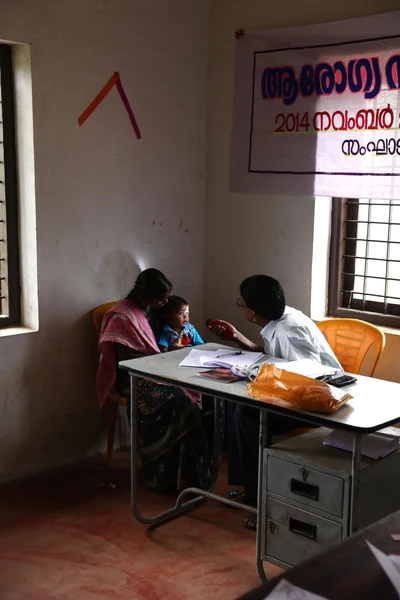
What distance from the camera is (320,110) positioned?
4.08 metres

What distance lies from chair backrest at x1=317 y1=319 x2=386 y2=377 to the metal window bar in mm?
295

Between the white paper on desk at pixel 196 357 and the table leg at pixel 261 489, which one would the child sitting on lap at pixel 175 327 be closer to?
the white paper on desk at pixel 196 357

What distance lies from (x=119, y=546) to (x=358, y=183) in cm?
223

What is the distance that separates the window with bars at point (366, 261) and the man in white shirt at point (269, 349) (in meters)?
0.78

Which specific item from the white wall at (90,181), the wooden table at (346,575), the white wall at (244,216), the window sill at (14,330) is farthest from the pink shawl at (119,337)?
the wooden table at (346,575)

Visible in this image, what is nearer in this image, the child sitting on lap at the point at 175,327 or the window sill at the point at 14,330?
the window sill at the point at 14,330

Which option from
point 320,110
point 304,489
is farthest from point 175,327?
point 304,489

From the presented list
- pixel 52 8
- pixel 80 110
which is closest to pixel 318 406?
pixel 80 110

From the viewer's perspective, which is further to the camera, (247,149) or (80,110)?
(247,149)

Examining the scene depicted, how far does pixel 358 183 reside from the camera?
13.0ft

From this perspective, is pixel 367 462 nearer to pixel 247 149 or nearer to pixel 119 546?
pixel 119 546

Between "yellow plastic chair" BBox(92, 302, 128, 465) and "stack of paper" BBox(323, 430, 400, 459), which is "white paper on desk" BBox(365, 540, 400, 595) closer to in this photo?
"stack of paper" BBox(323, 430, 400, 459)

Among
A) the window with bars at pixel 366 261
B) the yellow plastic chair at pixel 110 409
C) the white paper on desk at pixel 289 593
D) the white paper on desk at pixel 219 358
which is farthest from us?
the yellow plastic chair at pixel 110 409

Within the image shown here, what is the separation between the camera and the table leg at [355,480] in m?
2.60
